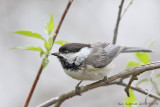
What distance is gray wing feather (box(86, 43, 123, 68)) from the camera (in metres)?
3.28

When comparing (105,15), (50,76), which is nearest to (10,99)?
(50,76)

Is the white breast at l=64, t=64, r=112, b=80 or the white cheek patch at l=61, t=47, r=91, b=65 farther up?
the white cheek patch at l=61, t=47, r=91, b=65

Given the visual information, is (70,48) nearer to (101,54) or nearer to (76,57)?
(76,57)

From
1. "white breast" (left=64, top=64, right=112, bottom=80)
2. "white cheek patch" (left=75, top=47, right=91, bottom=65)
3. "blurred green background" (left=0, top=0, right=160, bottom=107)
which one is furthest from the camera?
"blurred green background" (left=0, top=0, right=160, bottom=107)

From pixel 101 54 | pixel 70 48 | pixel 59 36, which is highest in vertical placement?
pixel 70 48

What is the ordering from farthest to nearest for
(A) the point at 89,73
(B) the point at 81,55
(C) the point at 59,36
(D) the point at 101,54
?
(C) the point at 59,36, (D) the point at 101,54, (B) the point at 81,55, (A) the point at 89,73

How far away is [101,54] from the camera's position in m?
3.56

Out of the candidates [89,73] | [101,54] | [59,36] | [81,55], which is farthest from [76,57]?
[59,36]

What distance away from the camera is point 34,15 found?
6.86m

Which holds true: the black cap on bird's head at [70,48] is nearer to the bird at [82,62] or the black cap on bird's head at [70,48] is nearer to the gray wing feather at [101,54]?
the bird at [82,62]

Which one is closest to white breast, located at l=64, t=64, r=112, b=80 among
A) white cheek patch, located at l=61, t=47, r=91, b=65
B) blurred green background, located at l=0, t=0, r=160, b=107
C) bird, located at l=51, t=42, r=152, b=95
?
bird, located at l=51, t=42, r=152, b=95

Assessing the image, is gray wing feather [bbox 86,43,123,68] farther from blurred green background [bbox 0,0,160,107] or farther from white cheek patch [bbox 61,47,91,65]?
blurred green background [bbox 0,0,160,107]

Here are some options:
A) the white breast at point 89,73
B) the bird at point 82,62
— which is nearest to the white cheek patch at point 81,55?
the bird at point 82,62

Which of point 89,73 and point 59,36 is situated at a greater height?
point 89,73
